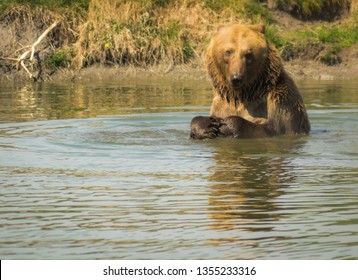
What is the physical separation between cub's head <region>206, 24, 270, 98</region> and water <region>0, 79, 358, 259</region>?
2.09 feet

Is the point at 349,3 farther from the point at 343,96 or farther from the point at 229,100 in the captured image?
the point at 229,100

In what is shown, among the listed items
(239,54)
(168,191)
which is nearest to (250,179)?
(168,191)

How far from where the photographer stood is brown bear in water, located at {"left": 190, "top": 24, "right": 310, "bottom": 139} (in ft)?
29.6

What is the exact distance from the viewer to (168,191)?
20.4 ft

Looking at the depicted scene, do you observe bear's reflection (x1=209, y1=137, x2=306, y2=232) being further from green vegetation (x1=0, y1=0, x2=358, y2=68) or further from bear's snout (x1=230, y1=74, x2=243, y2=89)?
green vegetation (x1=0, y1=0, x2=358, y2=68)

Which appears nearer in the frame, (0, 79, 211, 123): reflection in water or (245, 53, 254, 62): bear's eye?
(245, 53, 254, 62): bear's eye

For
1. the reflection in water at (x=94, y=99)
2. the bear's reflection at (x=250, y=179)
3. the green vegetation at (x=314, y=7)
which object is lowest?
the bear's reflection at (x=250, y=179)

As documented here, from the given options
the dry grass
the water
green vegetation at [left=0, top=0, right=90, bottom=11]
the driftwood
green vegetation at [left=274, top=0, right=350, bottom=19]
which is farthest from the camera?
green vegetation at [left=274, top=0, right=350, bottom=19]

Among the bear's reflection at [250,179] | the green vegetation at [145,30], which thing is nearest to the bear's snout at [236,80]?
the bear's reflection at [250,179]

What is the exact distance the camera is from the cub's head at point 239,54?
9078mm

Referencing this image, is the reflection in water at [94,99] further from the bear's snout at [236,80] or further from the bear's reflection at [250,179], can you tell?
the bear's reflection at [250,179]

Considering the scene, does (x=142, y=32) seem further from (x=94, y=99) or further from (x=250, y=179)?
(x=250, y=179)

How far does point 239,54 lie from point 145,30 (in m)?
7.93

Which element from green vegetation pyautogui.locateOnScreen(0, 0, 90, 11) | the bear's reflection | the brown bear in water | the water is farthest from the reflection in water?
the bear's reflection
